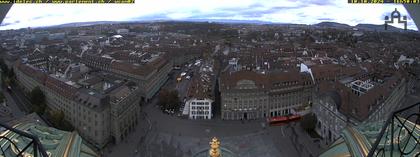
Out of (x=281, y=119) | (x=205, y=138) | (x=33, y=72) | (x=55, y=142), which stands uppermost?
(x=55, y=142)

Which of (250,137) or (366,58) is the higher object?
(366,58)

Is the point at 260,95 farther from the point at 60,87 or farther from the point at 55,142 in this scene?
the point at 55,142

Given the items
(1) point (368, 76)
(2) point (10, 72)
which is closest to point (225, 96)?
(1) point (368, 76)

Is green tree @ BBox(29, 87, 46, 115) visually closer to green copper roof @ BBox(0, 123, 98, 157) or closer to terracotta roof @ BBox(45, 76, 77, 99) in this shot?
terracotta roof @ BBox(45, 76, 77, 99)

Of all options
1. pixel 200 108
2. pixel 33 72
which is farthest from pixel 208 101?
pixel 33 72

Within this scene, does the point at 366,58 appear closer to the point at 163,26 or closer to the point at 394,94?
the point at 394,94

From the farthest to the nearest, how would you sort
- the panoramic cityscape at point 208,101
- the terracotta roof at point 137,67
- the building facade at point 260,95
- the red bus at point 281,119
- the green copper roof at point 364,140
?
the terracotta roof at point 137,67
the building facade at point 260,95
the red bus at point 281,119
the panoramic cityscape at point 208,101
the green copper roof at point 364,140

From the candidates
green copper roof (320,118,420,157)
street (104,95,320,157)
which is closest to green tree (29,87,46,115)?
street (104,95,320,157)

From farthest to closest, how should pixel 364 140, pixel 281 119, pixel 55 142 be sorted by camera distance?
pixel 281 119, pixel 55 142, pixel 364 140

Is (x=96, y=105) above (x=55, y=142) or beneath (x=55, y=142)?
beneath

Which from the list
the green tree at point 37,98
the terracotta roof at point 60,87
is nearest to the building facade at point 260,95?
the terracotta roof at point 60,87

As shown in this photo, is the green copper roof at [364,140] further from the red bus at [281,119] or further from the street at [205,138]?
the red bus at [281,119]
